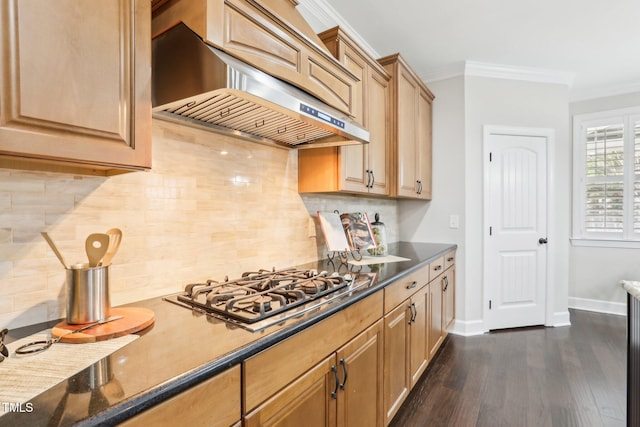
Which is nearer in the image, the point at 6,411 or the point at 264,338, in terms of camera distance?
the point at 6,411

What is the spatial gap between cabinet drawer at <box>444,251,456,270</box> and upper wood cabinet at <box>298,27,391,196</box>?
93 cm

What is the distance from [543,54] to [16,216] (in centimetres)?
398

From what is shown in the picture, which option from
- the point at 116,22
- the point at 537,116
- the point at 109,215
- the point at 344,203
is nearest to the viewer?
the point at 116,22

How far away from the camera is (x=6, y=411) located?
55cm

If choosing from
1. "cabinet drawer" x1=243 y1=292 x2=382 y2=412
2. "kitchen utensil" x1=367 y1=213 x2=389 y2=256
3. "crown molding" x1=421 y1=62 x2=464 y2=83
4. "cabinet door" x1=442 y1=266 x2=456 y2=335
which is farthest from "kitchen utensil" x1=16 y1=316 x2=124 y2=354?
"crown molding" x1=421 y1=62 x2=464 y2=83

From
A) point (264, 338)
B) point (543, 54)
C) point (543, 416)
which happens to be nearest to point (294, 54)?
point (264, 338)

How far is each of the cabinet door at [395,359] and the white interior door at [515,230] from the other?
1856mm

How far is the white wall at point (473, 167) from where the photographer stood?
10.8ft

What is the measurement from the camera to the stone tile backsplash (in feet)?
3.15

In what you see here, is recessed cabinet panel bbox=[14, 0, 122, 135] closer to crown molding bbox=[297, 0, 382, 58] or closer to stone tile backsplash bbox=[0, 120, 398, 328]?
stone tile backsplash bbox=[0, 120, 398, 328]

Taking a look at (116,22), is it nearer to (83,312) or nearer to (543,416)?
(83,312)

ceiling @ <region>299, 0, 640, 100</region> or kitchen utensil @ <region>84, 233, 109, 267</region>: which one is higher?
ceiling @ <region>299, 0, 640, 100</region>

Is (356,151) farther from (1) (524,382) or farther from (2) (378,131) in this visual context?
(1) (524,382)

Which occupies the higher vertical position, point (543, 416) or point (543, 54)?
point (543, 54)
